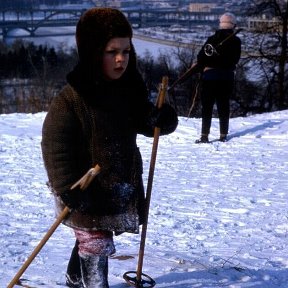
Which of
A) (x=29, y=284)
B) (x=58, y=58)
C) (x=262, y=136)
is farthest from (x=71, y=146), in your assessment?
(x=58, y=58)

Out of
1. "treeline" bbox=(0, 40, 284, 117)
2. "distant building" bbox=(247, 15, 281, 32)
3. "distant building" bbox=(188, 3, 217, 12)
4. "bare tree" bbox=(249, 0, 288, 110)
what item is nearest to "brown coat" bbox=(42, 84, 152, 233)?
"treeline" bbox=(0, 40, 284, 117)

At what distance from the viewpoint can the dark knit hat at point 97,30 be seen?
272cm

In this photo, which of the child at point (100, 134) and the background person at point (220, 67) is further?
the background person at point (220, 67)

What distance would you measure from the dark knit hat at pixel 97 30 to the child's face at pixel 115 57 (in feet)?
0.08

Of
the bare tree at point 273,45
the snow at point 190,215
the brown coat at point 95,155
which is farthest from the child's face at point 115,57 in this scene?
the bare tree at point 273,45

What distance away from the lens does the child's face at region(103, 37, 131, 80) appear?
275cm

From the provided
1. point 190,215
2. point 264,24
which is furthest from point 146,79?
point 190,215

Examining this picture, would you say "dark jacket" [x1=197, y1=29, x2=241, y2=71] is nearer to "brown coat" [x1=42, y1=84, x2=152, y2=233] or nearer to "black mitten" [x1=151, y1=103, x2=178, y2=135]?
"black mitten" [x1=151, y1=103, x2=178, y2=135]

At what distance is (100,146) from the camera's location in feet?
9.29

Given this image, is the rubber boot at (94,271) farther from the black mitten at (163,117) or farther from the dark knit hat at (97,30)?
the dark knit hat at (97,30)

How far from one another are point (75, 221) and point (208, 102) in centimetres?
581

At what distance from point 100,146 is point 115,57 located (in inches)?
17.0

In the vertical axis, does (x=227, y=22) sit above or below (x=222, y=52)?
above

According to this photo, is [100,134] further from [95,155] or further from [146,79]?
[146,79]
